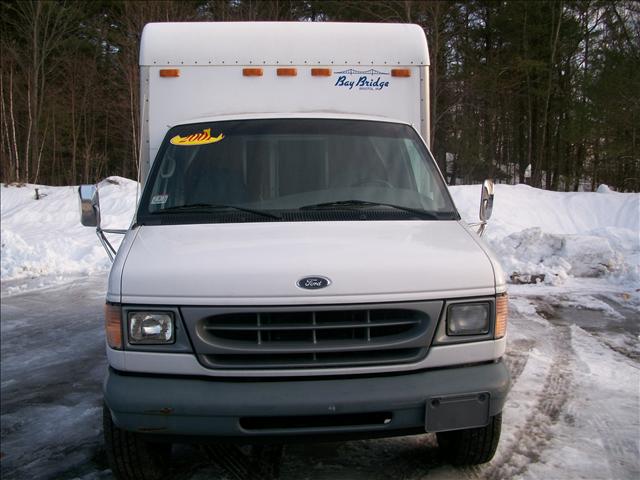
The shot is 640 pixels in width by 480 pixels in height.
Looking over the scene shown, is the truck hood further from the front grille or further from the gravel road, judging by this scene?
the gravel road

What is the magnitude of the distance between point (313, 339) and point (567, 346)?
402cm

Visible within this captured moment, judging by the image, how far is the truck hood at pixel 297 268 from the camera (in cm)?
281

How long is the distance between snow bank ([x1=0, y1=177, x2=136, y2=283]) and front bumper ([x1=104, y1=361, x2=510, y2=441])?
26.2ft

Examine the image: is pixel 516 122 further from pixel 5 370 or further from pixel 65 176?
pixel 5 370

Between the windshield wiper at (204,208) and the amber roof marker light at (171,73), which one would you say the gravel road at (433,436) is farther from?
the amber roof marker light at (171,73)

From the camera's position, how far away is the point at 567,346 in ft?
19.4

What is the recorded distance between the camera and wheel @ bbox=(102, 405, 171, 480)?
310 cm

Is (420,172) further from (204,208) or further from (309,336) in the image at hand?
(309,336)

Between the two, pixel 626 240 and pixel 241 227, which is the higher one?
pixel 241 227

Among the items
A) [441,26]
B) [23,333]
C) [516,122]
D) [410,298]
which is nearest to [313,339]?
[410,298]

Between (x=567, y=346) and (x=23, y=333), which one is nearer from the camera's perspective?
(x=567, y=346)

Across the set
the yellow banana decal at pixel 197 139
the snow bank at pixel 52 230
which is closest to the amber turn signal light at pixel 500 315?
the yellow banana decal at pixel 197 139

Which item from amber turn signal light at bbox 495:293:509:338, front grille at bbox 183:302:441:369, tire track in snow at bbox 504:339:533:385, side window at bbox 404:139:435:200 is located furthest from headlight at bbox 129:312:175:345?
tire track in snow at bbox 504:339:533:385

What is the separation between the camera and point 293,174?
397 cm
